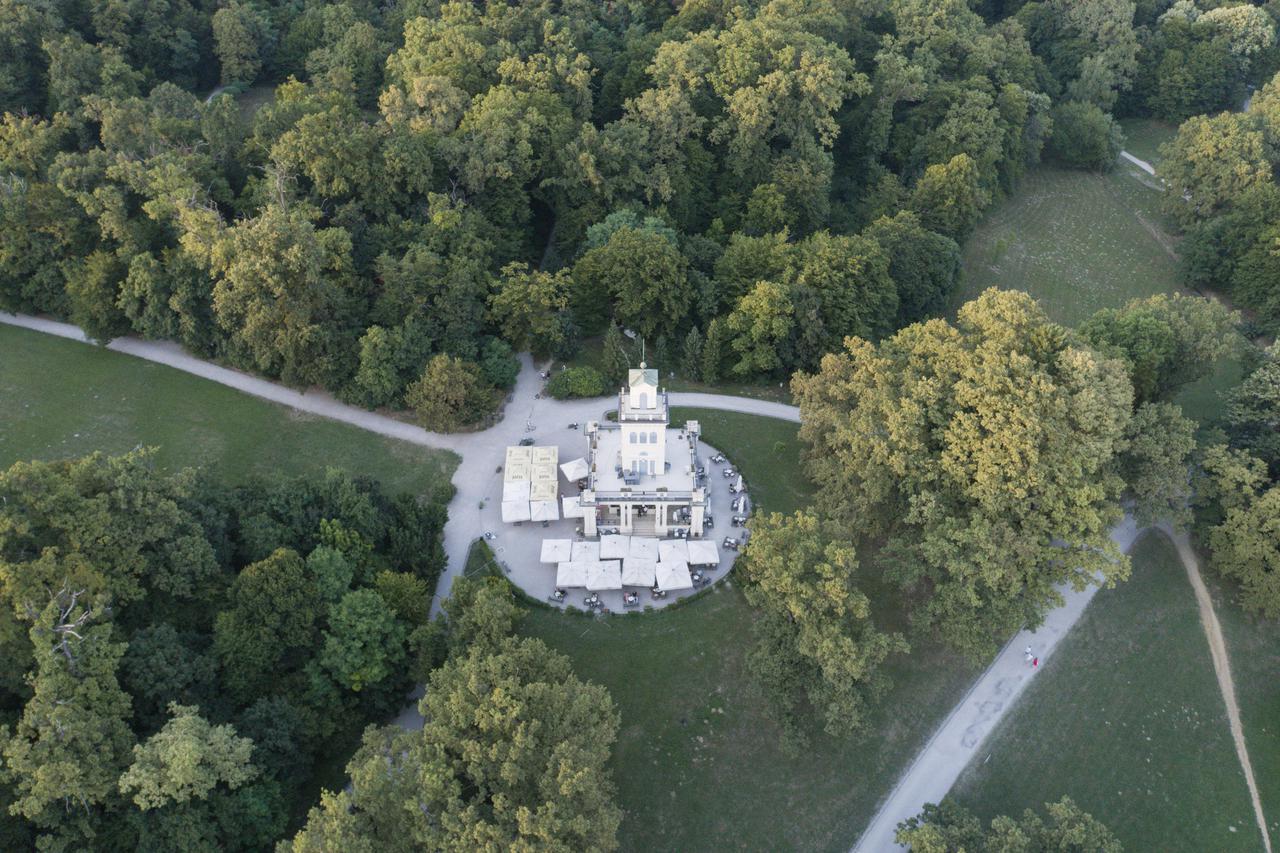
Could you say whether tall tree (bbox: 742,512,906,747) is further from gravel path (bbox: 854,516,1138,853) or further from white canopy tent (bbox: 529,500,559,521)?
white canopy tent (bbox: 529,500,559,521)

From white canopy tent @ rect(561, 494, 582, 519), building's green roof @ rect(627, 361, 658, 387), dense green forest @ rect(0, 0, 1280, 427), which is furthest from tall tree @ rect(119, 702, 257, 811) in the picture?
building's green roof @ rect(627, 361, 658, 387)

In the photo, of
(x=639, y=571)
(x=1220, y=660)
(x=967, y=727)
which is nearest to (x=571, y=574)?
(x=639, y=571)

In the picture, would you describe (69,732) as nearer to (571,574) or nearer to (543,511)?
(571,574)

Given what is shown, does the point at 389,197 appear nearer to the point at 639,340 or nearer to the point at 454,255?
the point at 454,255

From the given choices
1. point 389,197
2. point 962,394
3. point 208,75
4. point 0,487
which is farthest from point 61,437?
point 962,394

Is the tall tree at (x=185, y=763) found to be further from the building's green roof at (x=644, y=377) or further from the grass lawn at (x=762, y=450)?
the grass lawn at (x=762, y=450)

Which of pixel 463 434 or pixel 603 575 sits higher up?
pixel 603 575
